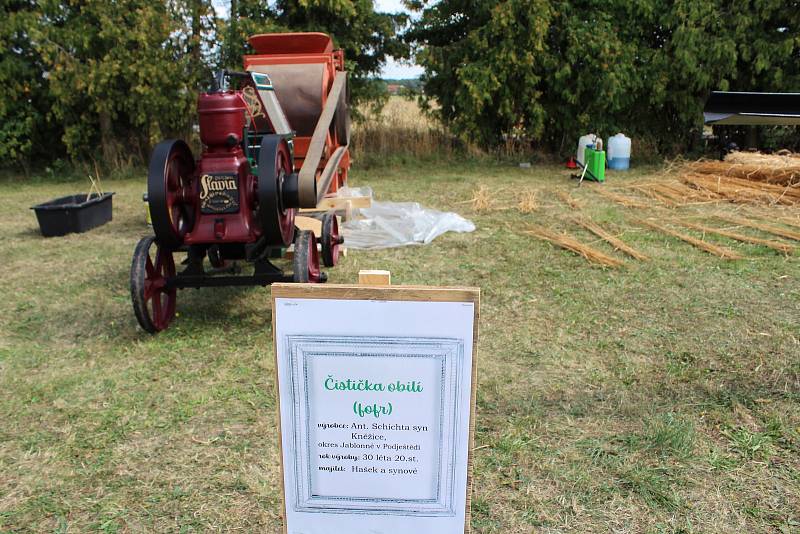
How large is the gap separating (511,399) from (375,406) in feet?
→ 5.42

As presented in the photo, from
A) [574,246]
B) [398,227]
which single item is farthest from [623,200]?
[398,227]

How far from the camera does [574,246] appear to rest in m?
5.83

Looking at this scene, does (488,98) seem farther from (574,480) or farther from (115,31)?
(574,480)

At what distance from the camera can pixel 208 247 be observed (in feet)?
13.2

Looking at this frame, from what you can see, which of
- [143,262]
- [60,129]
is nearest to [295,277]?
[143,262]

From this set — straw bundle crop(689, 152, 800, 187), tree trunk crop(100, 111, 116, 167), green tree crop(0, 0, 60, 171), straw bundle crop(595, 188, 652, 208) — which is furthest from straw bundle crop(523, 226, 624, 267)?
green tree crop(0, 0, 60, 171)

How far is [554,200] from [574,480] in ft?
21.0

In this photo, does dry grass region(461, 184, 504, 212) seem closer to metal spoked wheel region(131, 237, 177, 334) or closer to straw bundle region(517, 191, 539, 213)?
straw bundle region(517, 191, 539, 213)

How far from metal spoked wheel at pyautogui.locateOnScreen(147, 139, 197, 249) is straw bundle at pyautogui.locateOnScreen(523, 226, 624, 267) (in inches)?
137

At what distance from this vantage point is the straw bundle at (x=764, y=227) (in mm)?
6066

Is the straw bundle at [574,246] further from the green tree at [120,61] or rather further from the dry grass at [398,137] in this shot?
the green tree at [120,61]

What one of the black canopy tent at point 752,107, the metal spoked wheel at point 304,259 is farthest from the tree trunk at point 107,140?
the black canopy tent at point 752,107

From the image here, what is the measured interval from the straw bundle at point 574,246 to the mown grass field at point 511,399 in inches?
5.5

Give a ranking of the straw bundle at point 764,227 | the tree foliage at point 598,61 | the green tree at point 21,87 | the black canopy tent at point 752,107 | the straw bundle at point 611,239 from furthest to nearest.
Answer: the tree foliage at point 598,61 < the green tree at point 21,87 < the straw bundle at point 764,227 < the straw bundle at point 611,239 < the black canopy tent at point 752,107
